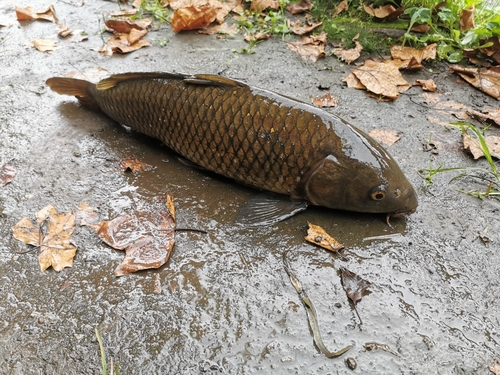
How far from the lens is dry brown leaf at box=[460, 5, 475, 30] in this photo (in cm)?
471

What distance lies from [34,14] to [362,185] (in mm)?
4888

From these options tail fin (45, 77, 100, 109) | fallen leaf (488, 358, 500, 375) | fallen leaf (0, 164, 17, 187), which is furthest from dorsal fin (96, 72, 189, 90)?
fallen leaf (488, 358, 500, 375)

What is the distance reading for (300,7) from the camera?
548 centimetres

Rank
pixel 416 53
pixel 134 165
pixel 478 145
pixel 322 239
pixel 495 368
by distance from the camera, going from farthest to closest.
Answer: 1. pixel 416 53
2. pixel 478 145
3. pixel 134 165
4. pixel 322 239
5. pixel 495 368

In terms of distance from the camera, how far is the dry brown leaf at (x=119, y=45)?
185 inches

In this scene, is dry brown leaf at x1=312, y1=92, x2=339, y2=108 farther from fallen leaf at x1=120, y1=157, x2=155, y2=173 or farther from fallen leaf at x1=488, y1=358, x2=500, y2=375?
fallen leaf at x1=488, y1=358, x2=500, y2=375

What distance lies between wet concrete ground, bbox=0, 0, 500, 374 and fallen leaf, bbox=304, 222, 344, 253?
0.16 feet

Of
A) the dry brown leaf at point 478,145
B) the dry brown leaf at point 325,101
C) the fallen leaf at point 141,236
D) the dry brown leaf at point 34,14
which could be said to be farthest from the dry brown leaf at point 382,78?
the dry brown leaf at point 34,14

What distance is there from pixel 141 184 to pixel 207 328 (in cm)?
133

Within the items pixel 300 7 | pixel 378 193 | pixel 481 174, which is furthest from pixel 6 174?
pixel 300 7

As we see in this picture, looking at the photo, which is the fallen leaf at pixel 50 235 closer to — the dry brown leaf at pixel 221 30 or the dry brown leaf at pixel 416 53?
the dry brown leaf at pixel 221 30

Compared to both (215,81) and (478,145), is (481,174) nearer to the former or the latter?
(478,145)

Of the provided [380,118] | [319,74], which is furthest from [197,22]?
[380,118]

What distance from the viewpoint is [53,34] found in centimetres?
503
